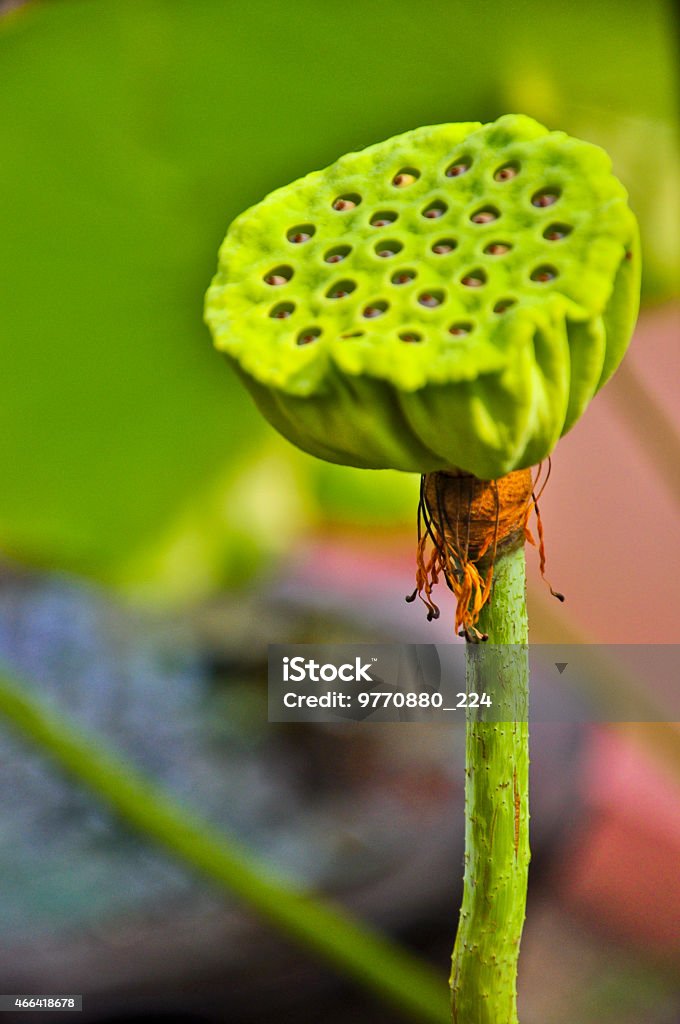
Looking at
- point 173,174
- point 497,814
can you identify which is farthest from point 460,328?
point 173,174

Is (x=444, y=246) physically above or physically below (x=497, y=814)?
above

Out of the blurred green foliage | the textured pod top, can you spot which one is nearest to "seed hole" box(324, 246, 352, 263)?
the textured pod top

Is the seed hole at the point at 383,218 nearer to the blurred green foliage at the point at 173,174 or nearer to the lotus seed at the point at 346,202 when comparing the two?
the lotus seed at the point at 346,202

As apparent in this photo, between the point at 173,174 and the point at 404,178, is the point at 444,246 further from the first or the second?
the point at 173,174

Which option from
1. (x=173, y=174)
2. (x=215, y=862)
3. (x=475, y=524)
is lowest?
(x=215, y=862)

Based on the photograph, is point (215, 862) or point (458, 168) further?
point (215, 862)

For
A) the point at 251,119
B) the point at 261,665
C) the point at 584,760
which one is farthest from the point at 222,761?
the point at 251,119

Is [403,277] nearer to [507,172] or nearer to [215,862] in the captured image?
[507,172]

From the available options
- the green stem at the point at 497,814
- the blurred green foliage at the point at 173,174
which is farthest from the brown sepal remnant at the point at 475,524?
the blurred green foliage at the point at 173,174
